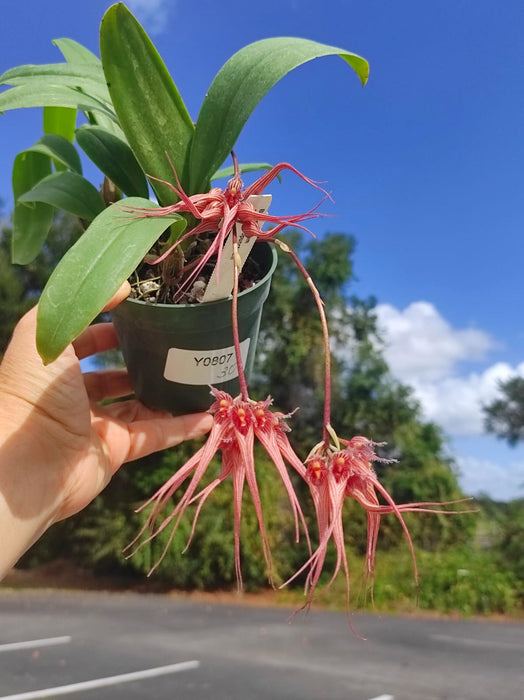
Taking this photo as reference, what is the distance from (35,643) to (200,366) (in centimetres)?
522

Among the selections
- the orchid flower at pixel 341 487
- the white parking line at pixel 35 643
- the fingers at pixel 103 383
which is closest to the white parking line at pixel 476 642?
the white parking line at pixel 35 643

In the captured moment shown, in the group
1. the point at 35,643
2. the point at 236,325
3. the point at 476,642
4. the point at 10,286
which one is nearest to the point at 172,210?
the point at 236,325

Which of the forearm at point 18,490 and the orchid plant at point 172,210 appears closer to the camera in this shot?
the orchid plant at point 172,210

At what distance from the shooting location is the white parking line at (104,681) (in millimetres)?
4094

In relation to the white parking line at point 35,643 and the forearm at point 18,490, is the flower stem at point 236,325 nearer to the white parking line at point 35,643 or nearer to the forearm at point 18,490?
the forearm at point 18,490

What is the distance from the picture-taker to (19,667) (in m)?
4.72

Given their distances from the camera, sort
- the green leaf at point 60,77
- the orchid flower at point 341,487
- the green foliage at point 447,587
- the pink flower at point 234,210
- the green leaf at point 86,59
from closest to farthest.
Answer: the orchid flower at point 341,487, the pink flower at point 234,210, the green leaf at point 60,77, the green leaf at point 86,59, the green foliage at point 447,587

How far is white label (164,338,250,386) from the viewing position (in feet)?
3.28

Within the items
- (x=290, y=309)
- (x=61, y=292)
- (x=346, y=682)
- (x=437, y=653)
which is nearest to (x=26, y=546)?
(x=61, y=292)

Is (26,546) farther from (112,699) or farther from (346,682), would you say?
(346,682)

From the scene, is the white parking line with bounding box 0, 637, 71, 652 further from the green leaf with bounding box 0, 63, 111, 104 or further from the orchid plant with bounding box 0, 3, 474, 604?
the green leaf with bounding box 0, 63, 111, 104

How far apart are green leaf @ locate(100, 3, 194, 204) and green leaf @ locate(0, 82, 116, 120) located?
0.09m

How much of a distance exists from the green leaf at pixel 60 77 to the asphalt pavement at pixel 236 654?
4107 mm

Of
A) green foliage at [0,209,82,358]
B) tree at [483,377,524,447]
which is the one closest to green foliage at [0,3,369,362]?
green foliage at [0,209,82,358]
